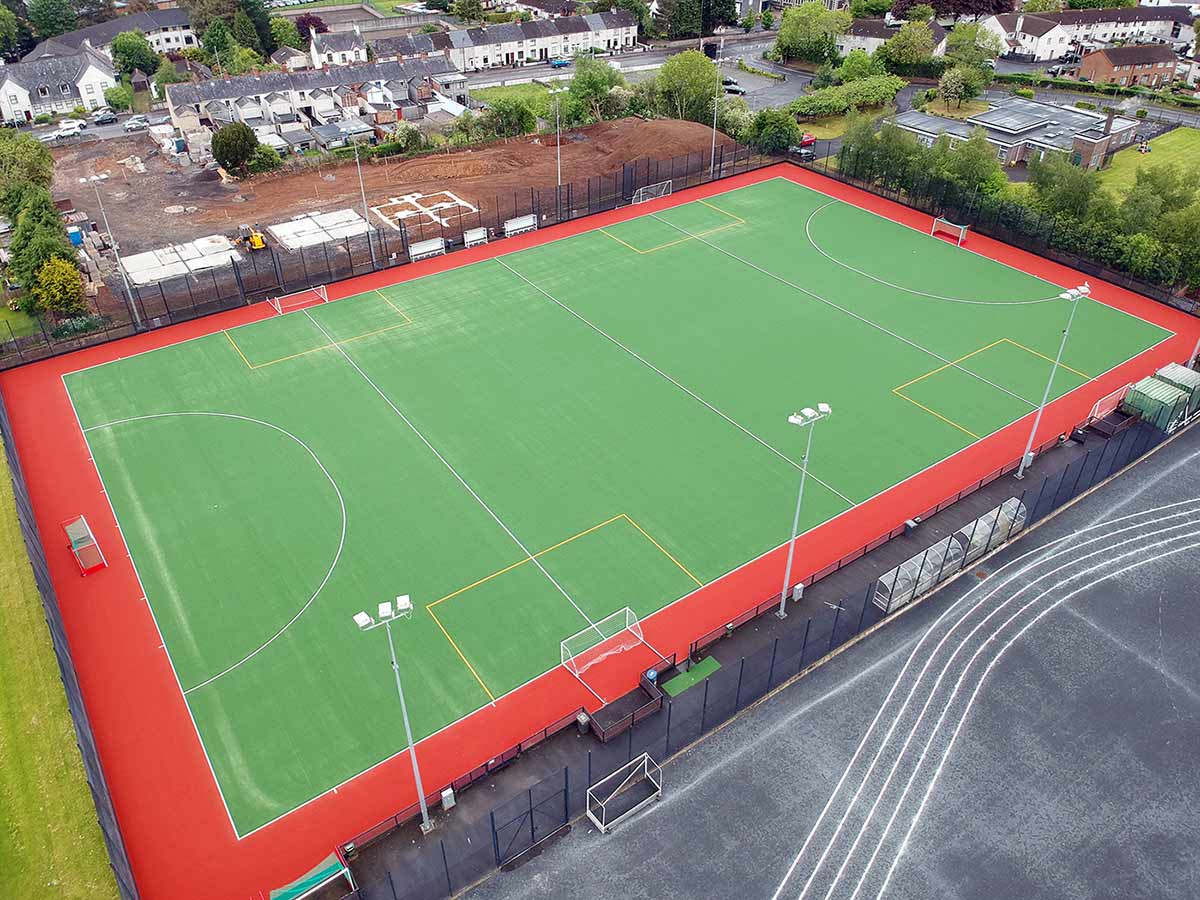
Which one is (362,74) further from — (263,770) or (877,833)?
(877,833)

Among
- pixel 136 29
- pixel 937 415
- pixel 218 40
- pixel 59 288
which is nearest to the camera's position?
pixel 937 415

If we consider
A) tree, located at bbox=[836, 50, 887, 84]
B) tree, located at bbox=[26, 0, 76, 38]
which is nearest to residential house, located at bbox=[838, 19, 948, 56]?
tree, located at bbox=[836, 50, 887, 84]

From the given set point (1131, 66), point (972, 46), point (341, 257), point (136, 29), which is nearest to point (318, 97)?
point (341, 257)

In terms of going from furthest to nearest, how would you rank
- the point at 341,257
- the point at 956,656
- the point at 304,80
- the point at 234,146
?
the point at 304,80
the point at 234,146
the point at 341,257
the point at 956,656

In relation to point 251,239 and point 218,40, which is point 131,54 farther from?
point 251,239

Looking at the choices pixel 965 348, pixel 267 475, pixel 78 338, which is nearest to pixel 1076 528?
Result: pixel 965 348

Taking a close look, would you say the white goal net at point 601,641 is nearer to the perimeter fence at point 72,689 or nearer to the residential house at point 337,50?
the perimeter fence at point 72,689
